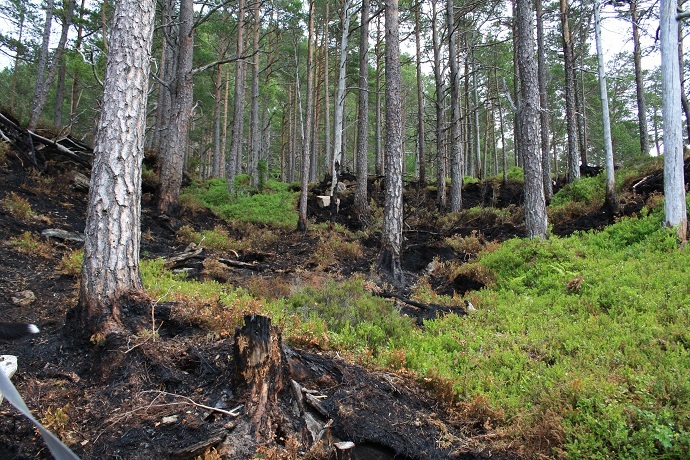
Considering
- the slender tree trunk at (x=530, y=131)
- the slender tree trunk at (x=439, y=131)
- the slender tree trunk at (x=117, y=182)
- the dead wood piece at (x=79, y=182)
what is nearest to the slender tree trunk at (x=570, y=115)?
the slender tree trunk at (x=439, y=131)

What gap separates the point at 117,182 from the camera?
4363mm

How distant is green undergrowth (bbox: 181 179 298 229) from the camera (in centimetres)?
1515

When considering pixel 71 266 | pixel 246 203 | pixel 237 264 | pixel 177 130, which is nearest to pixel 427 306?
pixel 237 264

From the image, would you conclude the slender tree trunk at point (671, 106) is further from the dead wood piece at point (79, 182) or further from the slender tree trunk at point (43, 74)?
the slender tree trunk at point (43, 74)

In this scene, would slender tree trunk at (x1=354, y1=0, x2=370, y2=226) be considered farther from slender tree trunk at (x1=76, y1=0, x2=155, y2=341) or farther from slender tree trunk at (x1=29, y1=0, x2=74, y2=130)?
slender tree trunk at (x1=76, y1=0, x2=155, y2=341)

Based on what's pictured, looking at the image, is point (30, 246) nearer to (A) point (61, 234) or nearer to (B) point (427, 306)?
(A) point (61, 234)

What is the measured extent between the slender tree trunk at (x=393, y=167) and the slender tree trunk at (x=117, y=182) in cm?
611

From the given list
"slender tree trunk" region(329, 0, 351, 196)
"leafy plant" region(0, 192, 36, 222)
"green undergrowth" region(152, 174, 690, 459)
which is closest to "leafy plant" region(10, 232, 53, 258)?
"leafy plant" region(0, 192, 36, 222)

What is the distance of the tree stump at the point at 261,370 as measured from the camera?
3.37 m

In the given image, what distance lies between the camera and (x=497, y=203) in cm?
1769

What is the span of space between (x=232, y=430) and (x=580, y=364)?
3990mm

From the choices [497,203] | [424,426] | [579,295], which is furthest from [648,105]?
→ [424,426]

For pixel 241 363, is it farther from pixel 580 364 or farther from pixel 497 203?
pixel 497 203

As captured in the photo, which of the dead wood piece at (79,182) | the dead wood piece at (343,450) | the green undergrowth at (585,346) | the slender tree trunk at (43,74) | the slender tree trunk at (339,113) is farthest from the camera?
the slender tree trunk at (339,113)
